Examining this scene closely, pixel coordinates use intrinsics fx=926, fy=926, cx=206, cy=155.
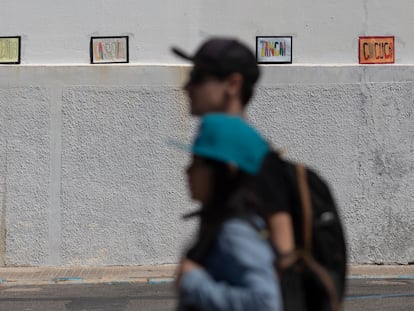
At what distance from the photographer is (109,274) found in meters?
11.2

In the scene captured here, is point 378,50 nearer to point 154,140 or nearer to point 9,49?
point 154,140

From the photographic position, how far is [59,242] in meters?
11.7

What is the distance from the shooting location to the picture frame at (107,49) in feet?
38.6

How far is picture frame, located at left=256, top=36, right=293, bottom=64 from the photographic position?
1175cm

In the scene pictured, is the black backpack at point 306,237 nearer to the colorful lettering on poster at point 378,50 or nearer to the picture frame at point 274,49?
the picture frame at point 274,49

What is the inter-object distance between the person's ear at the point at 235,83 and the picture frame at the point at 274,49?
9.12 meters

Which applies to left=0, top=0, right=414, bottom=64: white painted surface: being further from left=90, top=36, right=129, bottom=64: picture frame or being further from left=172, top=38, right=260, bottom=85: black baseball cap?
left=172, top=38, right=260, bottom=85: black baseball cap

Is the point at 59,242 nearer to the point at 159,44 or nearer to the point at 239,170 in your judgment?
the point at 159,44

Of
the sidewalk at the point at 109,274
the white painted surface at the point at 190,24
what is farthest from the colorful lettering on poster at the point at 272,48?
the sidewalk at the point at 109,274

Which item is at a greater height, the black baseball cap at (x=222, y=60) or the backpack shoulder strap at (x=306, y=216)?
the black baseball cap at (x=222, y=60)

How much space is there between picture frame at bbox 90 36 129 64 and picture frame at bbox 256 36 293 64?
66.7 inches

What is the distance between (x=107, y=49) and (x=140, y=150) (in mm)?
1358

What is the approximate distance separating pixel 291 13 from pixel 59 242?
4.14 meters

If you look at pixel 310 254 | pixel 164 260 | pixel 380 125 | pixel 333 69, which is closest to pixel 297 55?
pixel 333 69
